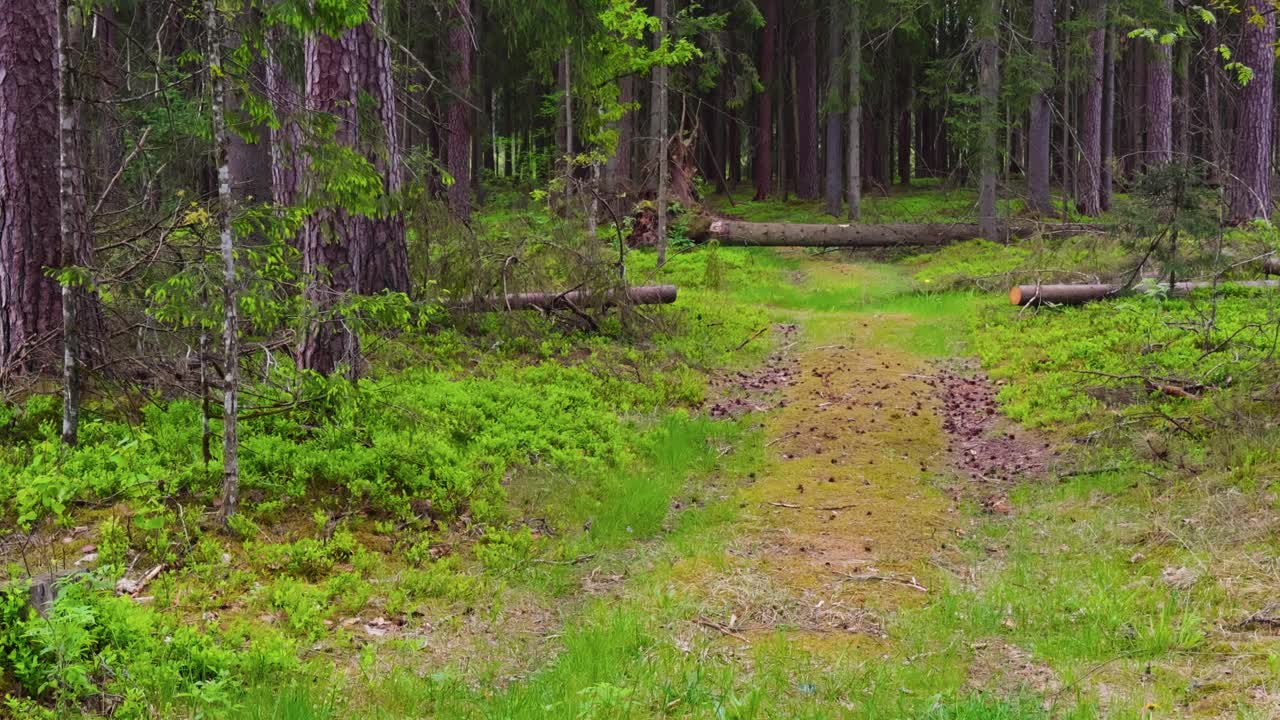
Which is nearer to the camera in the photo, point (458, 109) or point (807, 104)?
point (458, 109)

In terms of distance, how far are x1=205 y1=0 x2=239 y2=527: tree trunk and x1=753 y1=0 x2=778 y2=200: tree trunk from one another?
2647 cm

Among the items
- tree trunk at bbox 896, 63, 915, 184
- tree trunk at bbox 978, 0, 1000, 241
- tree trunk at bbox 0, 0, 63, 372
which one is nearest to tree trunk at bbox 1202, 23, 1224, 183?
tree trunk at bbox 978, 0, 1000, 241

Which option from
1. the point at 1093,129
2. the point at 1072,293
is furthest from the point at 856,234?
the point at 1093,129

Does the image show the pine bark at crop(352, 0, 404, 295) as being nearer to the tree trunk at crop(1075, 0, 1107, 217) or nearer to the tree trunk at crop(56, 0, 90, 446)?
the tree trunk at crop(56, 0, 90, 446)

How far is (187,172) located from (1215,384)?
45.6 ft

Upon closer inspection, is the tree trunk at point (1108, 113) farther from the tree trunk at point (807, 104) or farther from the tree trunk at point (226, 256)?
the tree trunk at point (226, 256)

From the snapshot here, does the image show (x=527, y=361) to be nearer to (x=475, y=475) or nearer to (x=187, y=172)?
(x=475, y=475)

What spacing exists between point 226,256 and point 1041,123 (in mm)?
22802

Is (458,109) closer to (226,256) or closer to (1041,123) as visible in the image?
(1041,123)

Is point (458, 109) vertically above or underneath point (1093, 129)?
above

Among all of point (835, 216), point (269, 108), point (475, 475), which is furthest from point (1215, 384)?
point (835, 216)

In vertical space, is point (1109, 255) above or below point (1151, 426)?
above

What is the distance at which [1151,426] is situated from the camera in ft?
27.6

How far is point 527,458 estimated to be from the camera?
792 centimetres
